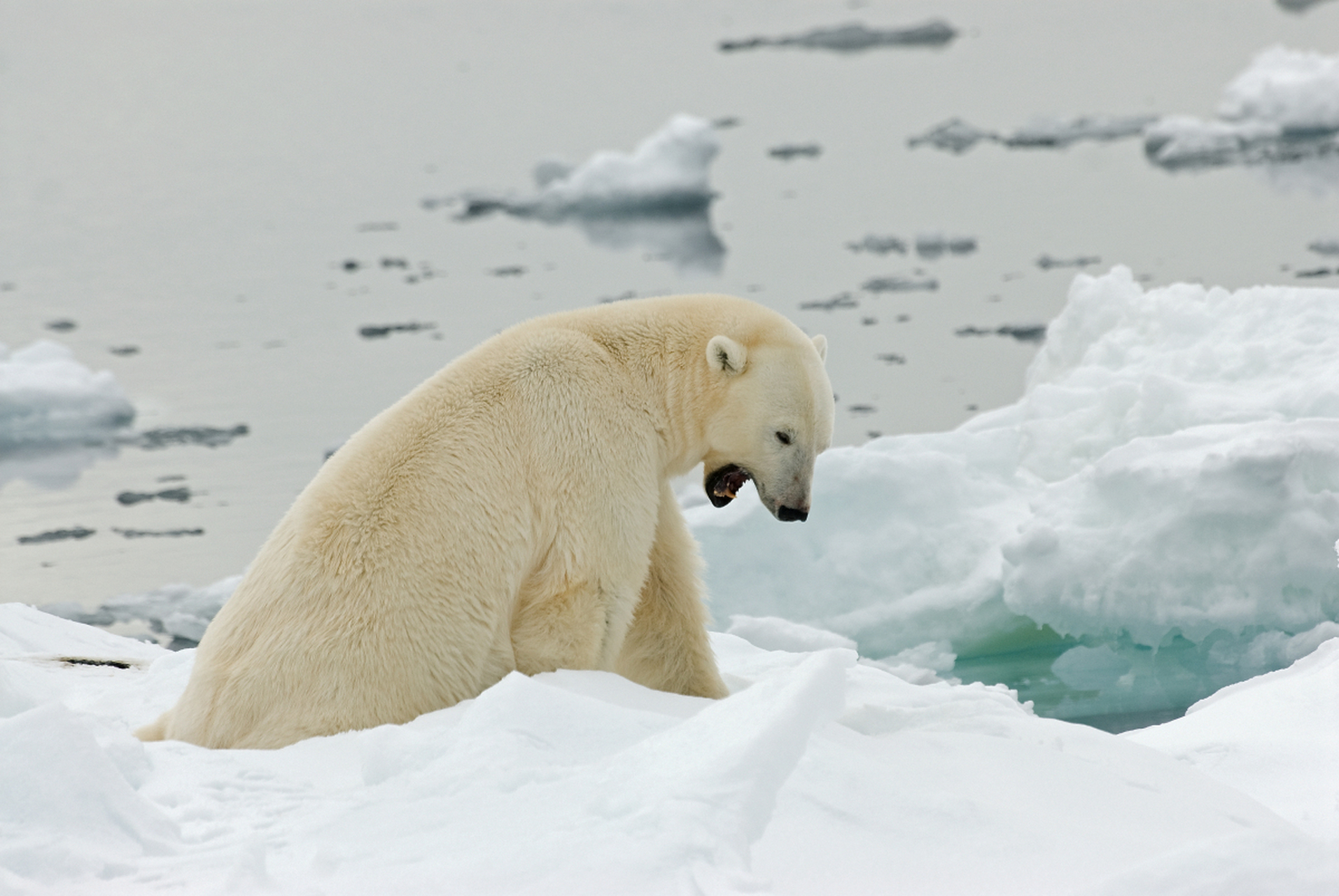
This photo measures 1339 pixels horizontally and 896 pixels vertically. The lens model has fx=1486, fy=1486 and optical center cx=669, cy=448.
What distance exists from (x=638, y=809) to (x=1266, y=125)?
16.5 metres

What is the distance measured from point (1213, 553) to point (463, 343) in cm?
633

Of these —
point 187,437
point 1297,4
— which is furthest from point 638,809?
point 1297,4

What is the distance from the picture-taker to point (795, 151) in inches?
717

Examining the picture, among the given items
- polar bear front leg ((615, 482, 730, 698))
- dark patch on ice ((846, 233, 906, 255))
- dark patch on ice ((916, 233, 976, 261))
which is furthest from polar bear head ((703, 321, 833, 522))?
dark patch on ice ((846, 233, 906, 255))

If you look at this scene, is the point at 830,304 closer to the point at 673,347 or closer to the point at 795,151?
the point at 795,151

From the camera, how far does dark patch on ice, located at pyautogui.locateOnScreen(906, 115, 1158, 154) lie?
1744 cm

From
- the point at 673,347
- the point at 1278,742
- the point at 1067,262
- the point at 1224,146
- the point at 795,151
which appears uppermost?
the point at 673,347

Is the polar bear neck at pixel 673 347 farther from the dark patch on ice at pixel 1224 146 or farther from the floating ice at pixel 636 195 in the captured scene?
the dark patch on ice at pixel 1224 146

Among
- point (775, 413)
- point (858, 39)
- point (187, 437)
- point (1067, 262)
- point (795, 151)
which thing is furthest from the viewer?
point (858, 39)

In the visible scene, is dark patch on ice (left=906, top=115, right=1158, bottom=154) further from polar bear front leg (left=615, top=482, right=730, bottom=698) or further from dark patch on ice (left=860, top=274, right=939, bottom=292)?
polar bear front leg (left=615, top=482, right=730, bottom=698)

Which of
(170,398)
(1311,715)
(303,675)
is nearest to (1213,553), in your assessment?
(1311,715)

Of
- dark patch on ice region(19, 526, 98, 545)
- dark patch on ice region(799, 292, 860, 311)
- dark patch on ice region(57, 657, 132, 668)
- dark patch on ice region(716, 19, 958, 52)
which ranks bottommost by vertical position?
dark patch on ice region(19, 526, 98, 545)

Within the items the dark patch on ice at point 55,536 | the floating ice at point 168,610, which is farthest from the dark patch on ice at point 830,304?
the floating ice at point 168,610

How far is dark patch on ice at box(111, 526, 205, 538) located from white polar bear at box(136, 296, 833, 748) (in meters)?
4.45
